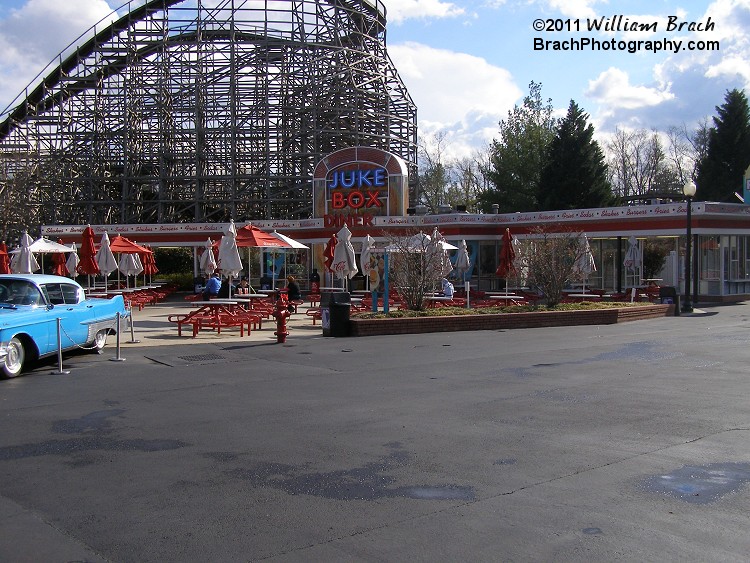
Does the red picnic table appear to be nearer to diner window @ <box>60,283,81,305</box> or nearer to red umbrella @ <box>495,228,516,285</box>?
diner window @ <box>60,283,81,305</box>

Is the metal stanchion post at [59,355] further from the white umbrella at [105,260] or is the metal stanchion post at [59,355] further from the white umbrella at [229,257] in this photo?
the white umbrella at [105,260]

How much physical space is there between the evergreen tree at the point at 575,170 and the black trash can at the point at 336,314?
116 ft

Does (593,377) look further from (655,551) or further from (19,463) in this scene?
(19,463)

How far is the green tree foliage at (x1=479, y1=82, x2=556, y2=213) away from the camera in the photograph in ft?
189

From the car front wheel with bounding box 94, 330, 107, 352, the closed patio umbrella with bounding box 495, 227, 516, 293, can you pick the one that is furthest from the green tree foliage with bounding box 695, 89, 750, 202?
the car front wheel with bounding box 94, 330, 107, 352

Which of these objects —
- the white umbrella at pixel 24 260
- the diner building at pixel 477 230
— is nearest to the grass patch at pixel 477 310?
the diner building at pixel 477 230

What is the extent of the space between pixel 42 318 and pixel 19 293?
764 mm

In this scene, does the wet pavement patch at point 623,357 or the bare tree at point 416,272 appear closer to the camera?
the wet pavement patch at point 623,357

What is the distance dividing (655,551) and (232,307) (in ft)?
54.5

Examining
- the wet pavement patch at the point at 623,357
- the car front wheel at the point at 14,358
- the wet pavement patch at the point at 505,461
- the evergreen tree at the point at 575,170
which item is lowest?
the wet pavement patch at the point at 505,461

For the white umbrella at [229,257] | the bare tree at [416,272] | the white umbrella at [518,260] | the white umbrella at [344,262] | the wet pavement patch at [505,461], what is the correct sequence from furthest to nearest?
1. the white umbrella at [518,260]
2. the white umbrella at [344,262]
3. the bare tree at [416,272]
4. the white umbrella at [229,257]
5. the wet pavement patch at [505,461]

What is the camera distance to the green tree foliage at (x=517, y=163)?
57.7 m

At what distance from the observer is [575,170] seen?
50719 mm

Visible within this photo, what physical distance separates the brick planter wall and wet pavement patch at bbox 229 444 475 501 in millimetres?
11485
